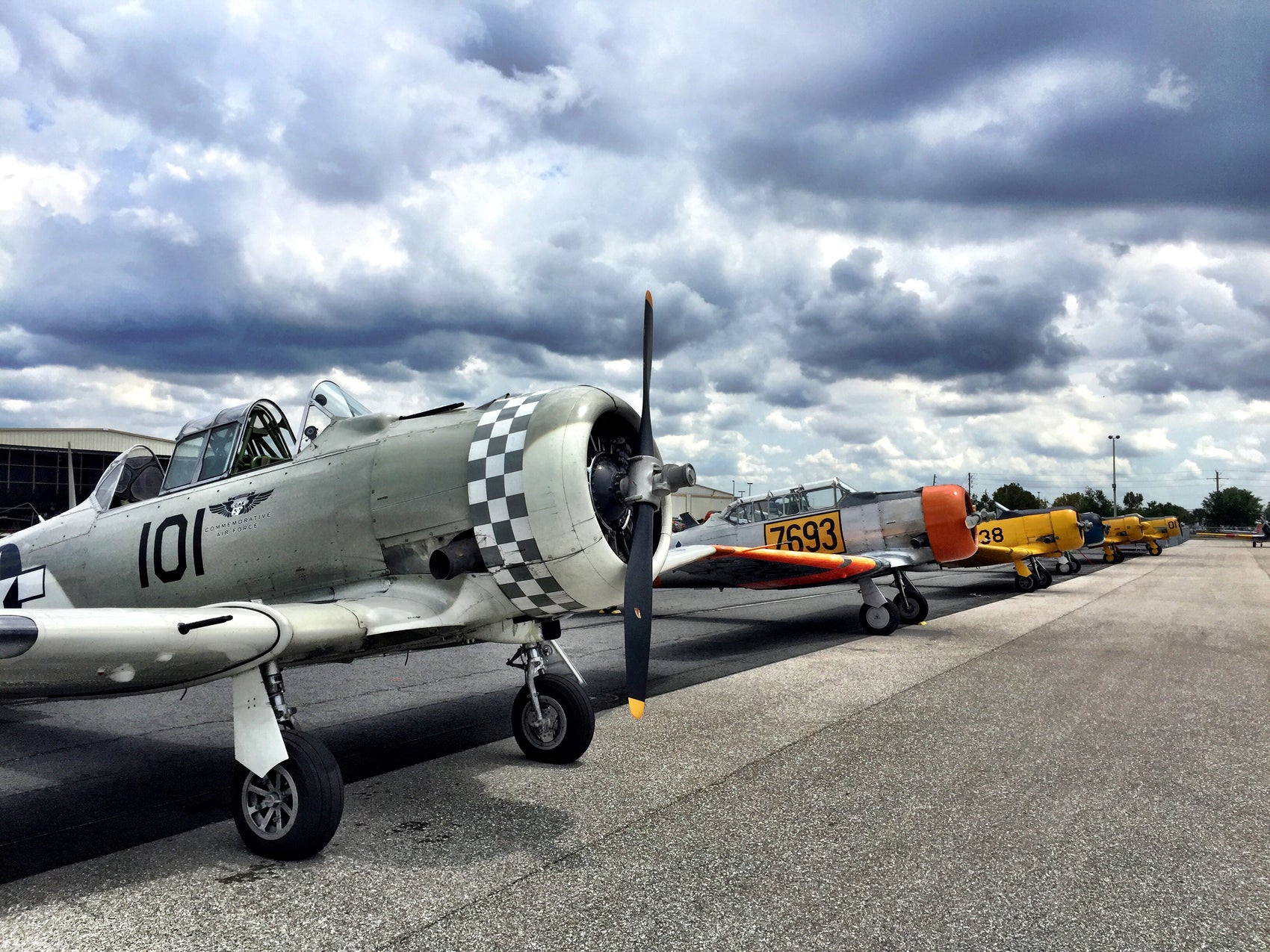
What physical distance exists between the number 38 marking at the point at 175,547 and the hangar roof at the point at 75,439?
41.0m

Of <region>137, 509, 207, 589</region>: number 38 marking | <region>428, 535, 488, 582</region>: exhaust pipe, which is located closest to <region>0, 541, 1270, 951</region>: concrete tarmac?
<region>428, 535, 488, 582</region>: exhaust pipe

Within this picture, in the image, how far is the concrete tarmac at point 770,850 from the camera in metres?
3.19

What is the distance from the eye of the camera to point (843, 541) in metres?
14.5

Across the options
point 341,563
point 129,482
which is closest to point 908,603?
point 341,563

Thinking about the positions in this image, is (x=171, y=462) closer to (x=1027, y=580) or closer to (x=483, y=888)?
(x=483, y=888)

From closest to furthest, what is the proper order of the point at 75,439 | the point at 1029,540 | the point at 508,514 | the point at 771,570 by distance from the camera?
1. the point at 508,514
2. the point at 771,570
3. the point at 1029,540
4. the point at 75,439

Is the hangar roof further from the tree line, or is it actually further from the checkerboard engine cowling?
the tree line

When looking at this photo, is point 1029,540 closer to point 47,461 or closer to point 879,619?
point 879,619

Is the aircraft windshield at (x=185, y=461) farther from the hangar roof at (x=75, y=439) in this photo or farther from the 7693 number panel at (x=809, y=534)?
the hangar roof at (x=75, y=439)

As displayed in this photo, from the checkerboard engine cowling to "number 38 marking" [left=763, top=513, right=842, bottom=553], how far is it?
10456mm

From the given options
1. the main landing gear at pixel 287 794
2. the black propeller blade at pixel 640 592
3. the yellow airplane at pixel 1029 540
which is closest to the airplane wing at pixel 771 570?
the black propeller blade at pixel 640 592

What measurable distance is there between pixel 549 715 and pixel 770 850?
207 centimetres

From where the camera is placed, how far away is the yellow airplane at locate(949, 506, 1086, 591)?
22.3 metres

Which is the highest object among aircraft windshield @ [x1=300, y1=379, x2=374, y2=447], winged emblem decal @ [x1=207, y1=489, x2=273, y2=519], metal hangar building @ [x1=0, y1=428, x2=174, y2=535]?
metal hangar building @ [x1=0, y1=428, x2=174, y2=535]
